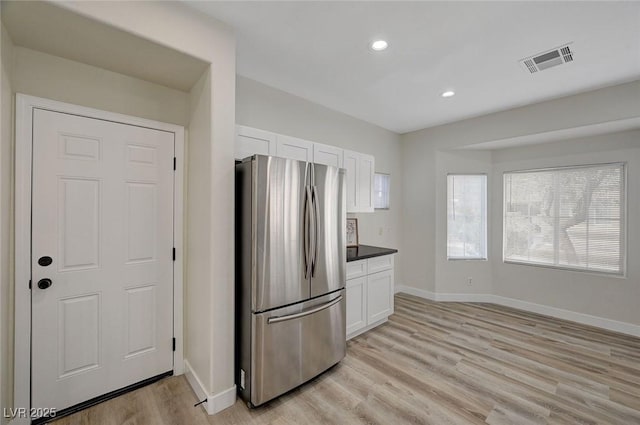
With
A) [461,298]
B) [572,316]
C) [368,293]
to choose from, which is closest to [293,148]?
[368,293]

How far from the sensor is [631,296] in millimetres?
3314

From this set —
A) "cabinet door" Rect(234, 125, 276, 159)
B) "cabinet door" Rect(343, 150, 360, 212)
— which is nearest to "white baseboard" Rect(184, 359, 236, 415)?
"cabinet door" Rect(234, 125, 276, 159)

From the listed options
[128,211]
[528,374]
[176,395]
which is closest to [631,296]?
[528,374]

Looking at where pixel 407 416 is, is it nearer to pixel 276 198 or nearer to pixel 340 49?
pixel 276 198

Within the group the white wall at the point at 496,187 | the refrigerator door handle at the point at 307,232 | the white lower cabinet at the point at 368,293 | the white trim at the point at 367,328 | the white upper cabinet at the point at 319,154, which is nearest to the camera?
the refrigerator door handle at the point at 307,232

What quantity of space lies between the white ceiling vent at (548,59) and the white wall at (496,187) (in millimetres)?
1044

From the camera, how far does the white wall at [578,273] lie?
130 inches

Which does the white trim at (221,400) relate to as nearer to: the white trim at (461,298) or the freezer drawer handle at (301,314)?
the freezer drawer handle at (301,314)

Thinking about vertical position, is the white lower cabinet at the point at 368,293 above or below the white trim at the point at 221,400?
Answer: above

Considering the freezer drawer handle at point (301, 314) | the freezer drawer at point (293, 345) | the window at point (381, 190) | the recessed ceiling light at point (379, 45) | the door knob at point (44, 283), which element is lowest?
the freezer drawer at point (293, 345)

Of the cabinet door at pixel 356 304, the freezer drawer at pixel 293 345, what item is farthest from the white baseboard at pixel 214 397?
the cabinet door at pixel 356 304

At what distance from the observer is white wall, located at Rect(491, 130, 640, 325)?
10.8 ft

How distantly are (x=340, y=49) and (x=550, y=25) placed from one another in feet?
5.28

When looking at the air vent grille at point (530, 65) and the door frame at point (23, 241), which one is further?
the air vent grille at point (530, 65)
